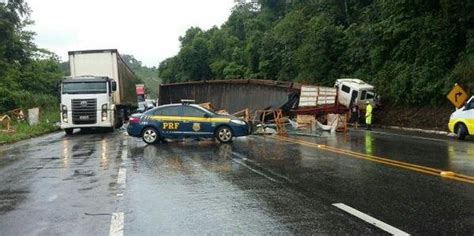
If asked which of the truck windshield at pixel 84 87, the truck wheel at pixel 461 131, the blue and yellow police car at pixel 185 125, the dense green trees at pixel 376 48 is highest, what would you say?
the dense green trees at pixel 376 48

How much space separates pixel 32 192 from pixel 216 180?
328cm

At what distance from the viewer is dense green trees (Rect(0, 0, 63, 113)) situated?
4183cm

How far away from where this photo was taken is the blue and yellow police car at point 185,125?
62.6 feet

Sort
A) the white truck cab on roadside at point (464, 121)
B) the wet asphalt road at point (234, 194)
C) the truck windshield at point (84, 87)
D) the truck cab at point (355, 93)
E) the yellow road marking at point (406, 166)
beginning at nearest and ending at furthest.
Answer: the wet asphalt road at point (234, 194) → the yellow road marking at point (406, 166) → the white truck cab on roadside at point (464, 121) → the truck windshield at point (84, 87) → the truck cab at point (355, 93)

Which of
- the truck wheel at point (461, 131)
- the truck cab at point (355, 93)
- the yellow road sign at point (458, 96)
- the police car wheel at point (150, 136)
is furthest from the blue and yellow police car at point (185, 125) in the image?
the truck cab at point (355, 93)

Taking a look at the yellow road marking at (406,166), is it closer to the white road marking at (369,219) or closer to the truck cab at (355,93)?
the white road marking at (369,219)

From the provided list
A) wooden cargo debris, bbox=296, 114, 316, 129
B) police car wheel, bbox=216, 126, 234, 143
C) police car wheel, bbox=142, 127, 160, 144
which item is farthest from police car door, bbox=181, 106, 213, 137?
wooden cargo debris, bbox=296, 114, 316, 129

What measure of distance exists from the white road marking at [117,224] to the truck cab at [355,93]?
87.8 ft

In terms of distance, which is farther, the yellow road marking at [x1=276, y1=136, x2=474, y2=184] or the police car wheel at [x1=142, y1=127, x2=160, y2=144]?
the police car wheel at [x1=142, y1=127, x2=160, y2=144]

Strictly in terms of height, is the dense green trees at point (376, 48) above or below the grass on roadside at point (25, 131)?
above

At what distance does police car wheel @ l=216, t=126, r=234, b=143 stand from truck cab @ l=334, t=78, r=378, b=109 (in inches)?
600

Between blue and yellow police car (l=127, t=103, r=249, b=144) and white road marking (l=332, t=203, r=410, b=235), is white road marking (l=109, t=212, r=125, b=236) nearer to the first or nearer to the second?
white road marking (l=332, t=203, r=410, b=235)

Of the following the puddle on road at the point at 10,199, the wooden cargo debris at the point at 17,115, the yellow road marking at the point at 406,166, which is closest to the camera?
the puddle on road at the point at 10,199

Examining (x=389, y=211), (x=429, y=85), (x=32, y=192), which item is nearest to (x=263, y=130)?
(x=429, y=85)
